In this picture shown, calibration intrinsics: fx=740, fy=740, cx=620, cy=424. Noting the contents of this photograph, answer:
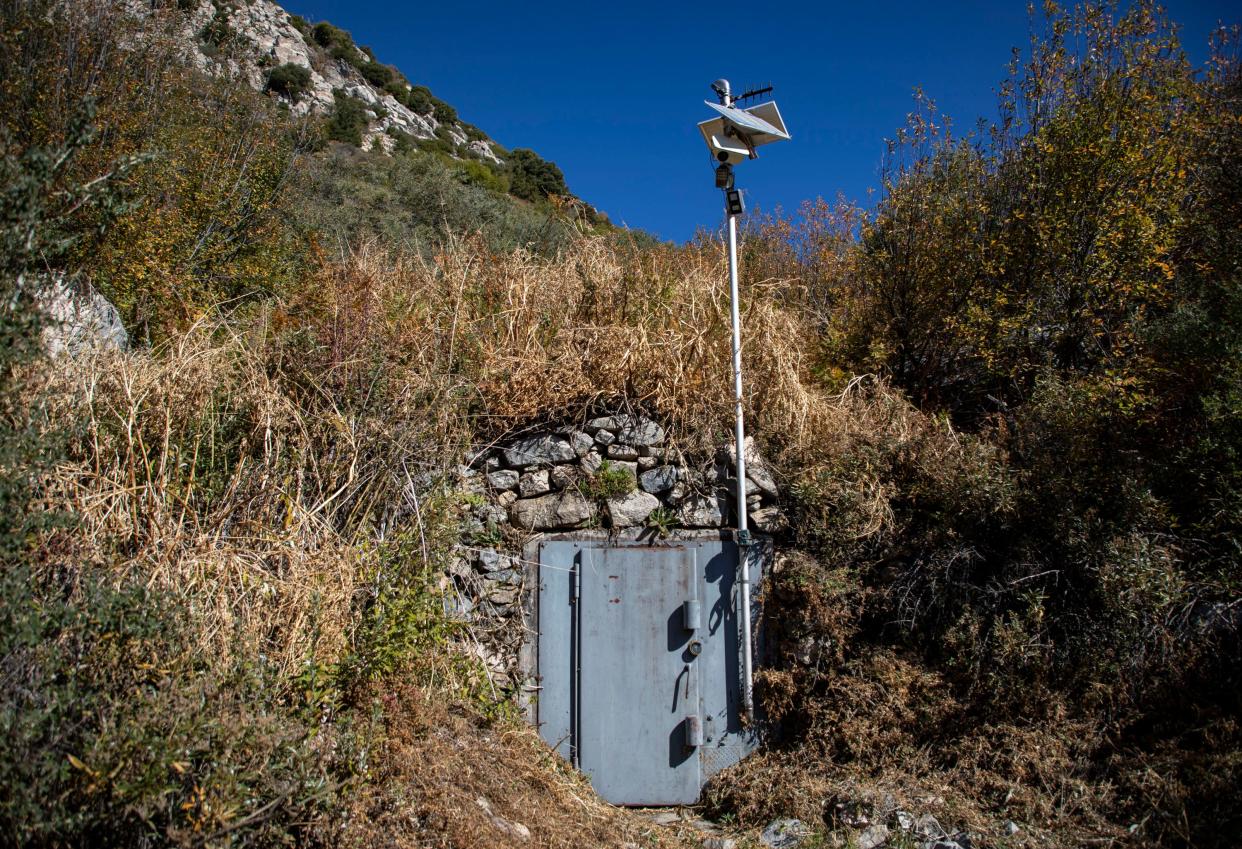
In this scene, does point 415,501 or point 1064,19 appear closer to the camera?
point 415,501

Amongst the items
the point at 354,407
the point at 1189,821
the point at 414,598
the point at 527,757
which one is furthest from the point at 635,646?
the point at 1189,821

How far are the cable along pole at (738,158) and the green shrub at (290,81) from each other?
91.9 feet

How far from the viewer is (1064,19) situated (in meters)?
7.68

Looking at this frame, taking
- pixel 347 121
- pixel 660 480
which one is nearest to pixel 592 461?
pixel 660 480

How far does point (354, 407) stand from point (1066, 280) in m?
6.84

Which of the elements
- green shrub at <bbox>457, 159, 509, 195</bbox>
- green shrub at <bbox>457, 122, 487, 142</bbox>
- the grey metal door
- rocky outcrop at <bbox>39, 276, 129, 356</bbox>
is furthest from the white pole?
green shrub at <bbox>457, 122, 487, 142</bbox>

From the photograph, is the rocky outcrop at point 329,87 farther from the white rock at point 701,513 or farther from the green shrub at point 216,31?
the white rock at point 701,513

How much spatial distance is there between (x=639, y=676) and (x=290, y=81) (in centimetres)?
3206

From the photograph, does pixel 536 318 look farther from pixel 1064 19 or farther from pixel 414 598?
pixel 1064 19

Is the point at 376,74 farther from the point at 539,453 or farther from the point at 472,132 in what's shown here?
the point at 539,453

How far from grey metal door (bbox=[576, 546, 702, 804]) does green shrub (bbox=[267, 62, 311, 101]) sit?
1160 inches

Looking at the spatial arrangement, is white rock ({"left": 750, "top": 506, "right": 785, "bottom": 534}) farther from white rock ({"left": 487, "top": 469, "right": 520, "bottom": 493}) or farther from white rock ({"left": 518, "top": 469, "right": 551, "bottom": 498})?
white rock ({"left": 487, "top": 469, "right": 520, "bottom": 493})

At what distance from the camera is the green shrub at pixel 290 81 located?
Answer: 2927cm

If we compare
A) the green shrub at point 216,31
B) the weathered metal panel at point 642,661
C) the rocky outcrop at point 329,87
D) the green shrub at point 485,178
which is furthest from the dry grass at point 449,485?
the rocky outcrop at point 329,87
